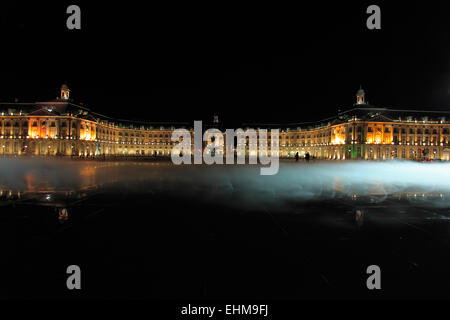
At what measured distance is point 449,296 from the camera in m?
4.59

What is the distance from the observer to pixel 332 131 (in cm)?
10481

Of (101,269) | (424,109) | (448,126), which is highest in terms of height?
(424,109)

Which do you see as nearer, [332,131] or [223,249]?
[223,249]

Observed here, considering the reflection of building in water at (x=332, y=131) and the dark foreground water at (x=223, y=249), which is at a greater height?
the reflection of building in water at (x=332, y=131)

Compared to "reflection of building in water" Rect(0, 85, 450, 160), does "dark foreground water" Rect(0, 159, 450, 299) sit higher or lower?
lower

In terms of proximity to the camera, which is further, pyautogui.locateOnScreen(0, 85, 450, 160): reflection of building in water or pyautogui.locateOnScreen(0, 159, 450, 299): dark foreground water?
pyautogui.locateOnScreen(0, 85, 450, 160): reflection of building in water

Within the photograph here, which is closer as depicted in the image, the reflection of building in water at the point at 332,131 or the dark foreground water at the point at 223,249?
the dark foreground water at the point at 223,249

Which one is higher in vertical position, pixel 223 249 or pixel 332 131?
pixel 332 131

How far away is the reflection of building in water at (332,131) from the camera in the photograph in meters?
91.8

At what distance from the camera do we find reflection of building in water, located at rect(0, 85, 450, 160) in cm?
9181

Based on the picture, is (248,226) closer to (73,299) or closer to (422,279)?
(422,279)
